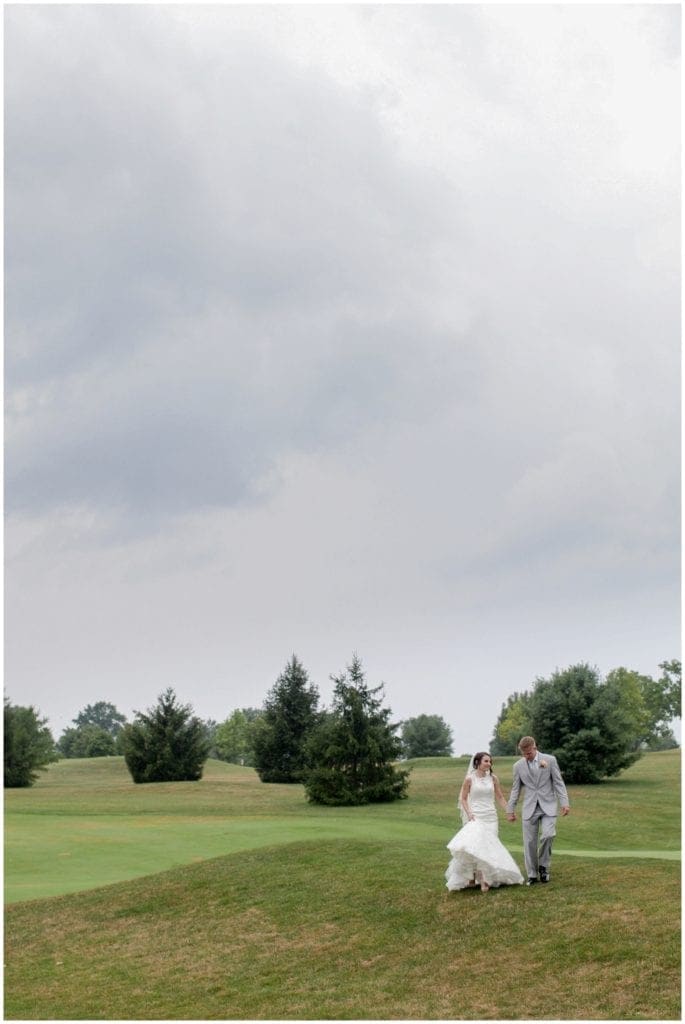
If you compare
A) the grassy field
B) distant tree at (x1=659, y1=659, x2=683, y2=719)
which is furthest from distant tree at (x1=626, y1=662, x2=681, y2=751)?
the grassy field

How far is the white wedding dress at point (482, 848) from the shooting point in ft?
56.8

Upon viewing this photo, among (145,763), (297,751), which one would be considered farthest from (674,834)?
(145,763)

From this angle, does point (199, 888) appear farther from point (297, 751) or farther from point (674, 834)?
point (297, 751)

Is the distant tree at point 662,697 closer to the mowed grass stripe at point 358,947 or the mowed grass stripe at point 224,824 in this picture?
the mowed grass stripe at point 224,824

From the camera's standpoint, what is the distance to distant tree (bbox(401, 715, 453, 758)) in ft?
436

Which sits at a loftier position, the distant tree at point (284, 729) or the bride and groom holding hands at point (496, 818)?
the bride and groom holding hands at point (496, 818)

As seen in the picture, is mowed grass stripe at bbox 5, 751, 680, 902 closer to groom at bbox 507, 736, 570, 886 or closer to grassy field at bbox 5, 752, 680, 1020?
grassy field at bbox 5, 752, 680, 1020

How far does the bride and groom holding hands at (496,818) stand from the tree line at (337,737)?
30177 mm

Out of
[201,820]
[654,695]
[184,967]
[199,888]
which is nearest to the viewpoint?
[184,967]

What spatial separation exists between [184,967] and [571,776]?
39.0m

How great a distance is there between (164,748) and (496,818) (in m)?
51.9

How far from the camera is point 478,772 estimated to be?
17.7 metres

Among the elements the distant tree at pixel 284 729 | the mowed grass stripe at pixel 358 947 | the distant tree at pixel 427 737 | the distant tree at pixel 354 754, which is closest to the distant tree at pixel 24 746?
the distant tree at pixel 284 729

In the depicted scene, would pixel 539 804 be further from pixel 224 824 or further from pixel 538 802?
pixel 224 824
